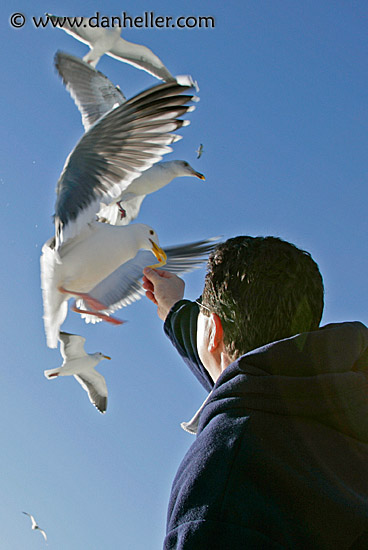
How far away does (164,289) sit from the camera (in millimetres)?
2090

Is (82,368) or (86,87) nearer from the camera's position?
(86,87)

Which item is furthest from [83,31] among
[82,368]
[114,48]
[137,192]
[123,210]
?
[82,368]

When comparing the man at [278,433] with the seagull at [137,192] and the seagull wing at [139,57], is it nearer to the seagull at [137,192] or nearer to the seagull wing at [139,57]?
the seagull at [137,192]

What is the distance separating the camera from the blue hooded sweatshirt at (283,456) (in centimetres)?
90

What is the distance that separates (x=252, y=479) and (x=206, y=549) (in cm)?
12

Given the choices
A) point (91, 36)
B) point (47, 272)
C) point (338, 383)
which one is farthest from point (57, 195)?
point (91, 36)

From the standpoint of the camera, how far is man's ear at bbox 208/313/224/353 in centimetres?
120

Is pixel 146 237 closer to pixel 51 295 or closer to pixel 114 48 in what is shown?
pixel 51 295

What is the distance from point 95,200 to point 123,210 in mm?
960

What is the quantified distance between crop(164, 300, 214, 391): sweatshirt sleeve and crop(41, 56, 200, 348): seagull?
1.10 metres

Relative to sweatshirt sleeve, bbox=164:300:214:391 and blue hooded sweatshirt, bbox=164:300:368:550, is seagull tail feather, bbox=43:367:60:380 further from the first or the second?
blue hooded sweatshirt, bbox=164:300:368:550

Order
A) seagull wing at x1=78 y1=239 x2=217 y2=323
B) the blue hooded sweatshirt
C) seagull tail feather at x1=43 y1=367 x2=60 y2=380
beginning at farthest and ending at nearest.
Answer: seagull tail feather at x1=43 y1=367 x2=60 y2=380
seagull wing at x1=78 y1=239 x2=217 y2=323
the blue hooded sweatshirt

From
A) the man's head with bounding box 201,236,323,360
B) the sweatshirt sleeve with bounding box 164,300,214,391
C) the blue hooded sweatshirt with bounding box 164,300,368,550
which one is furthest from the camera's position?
the sweatshirt sleeve with bounding box 164,300,214,391

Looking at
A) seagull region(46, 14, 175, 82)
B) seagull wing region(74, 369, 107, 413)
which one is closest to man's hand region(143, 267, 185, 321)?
seagull wing region(74, 369, 107, 413)
